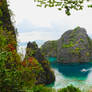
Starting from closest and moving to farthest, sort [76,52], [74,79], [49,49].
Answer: [74,79]
[76,52]
[49,49]

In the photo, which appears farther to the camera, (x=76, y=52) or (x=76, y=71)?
(x=76, y=52)

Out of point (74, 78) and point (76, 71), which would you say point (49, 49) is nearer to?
point (76, 71)

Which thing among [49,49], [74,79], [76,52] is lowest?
[74,79]

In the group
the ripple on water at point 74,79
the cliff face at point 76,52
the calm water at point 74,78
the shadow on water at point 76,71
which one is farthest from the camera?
the cliff face at point 76,52

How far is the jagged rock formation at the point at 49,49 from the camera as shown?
7575 centimetres

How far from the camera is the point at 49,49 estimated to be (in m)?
78.1

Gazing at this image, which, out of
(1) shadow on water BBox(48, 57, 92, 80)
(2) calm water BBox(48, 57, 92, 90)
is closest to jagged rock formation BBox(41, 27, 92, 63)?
(1) shadow on water BBox(48, 57, 92, 80)

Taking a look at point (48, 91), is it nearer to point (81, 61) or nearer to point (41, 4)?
point (41, 4)

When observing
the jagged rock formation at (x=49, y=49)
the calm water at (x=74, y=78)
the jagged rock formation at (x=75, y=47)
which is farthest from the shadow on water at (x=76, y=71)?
the jagged rock formation at (x=49, y=49)

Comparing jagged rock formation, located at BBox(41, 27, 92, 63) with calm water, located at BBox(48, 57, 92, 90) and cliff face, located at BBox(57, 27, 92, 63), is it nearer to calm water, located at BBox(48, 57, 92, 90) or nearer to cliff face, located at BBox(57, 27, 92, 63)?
cliff face, located at BBox(57, 27, 92, 63)

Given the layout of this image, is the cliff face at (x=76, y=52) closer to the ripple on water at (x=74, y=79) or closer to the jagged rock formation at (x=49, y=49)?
the jagged rock formation at (x=49, y=49)

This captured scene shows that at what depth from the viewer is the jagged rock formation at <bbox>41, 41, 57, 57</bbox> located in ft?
249

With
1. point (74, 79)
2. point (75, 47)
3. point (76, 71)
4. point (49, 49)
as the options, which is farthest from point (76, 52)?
point (74, 79)

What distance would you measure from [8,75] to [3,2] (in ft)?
33.2
